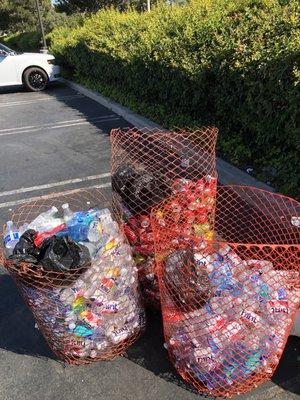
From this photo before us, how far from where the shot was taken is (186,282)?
252 centimetres

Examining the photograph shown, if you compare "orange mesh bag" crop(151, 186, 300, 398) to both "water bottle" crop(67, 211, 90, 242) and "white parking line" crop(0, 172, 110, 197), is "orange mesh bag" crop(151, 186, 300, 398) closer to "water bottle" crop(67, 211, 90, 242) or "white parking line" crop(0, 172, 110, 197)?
"water bottle" crop(67, 211, 90, 242)

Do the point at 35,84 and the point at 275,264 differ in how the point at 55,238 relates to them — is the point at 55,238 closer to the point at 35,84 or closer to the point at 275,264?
the point at 275,264

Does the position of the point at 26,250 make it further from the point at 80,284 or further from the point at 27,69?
the point at 27,69

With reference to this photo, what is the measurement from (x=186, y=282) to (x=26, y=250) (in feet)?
2.99

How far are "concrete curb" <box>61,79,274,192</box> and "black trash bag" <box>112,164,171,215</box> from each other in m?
1.88

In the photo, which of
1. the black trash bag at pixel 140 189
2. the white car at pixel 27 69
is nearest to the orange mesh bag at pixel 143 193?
the black trash bag at pixel 140 189

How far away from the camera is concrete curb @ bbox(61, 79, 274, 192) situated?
15.8 ft

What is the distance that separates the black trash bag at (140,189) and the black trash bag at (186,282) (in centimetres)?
48

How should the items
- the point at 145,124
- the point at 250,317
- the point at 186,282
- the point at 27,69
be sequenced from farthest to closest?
the point at 27,69, the point at 145,124, the point at 186,282, the point at 250,317

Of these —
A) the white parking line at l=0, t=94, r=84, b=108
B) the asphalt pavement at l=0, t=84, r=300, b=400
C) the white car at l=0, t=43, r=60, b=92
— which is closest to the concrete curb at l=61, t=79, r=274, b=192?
the white parking line at l=0, t=94, r=84, b=108

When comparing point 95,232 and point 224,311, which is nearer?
point 224,311

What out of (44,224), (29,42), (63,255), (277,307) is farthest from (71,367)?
(29,42)

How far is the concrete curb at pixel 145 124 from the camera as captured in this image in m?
4.82

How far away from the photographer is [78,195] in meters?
5.13
